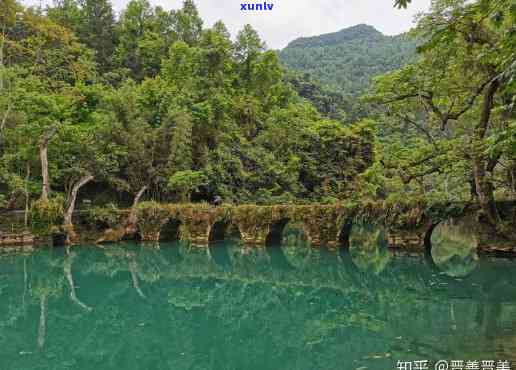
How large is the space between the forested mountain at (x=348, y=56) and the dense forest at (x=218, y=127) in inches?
520

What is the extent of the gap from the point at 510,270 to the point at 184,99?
68.1 ft

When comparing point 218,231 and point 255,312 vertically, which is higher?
point 218,231

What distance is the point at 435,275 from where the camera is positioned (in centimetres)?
1388

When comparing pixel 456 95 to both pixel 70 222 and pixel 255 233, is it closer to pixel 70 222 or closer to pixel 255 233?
pixel 255 233

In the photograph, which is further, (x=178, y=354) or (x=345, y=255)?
(x=345, y=255)

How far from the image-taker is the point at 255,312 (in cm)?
1014

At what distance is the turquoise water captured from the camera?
6.79 m

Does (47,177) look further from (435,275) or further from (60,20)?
(60,20)

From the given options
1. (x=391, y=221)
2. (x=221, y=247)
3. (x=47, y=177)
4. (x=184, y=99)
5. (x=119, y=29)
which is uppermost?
(x=119, y=29)

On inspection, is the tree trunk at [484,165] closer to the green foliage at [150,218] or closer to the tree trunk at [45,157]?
the green foliage at [150,218]

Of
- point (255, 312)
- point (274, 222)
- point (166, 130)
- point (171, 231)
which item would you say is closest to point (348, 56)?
point (166, 130)

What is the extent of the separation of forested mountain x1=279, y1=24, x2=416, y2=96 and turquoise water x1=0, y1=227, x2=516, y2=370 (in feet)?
106

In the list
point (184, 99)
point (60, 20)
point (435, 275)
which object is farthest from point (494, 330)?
point (60, 20)

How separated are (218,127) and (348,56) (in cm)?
3213
